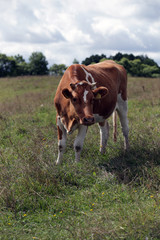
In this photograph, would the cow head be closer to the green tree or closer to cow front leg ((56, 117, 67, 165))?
cow front leg ((56, 117, 67, 165))

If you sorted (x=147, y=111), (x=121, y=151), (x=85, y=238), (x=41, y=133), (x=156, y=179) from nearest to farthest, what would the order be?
1. (x=85, y=238)
2. (x=156, y=179)
3. (x=121, y=151)
4. (x=41, y=133)
5. (x=147, y=111)

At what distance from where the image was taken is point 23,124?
9234mm

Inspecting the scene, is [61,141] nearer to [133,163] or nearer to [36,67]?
[133,163]

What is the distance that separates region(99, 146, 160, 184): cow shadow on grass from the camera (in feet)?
16.0

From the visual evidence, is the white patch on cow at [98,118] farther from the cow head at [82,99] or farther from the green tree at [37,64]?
the green tree at [37,64]

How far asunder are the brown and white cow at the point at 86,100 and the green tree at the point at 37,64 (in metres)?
64.2

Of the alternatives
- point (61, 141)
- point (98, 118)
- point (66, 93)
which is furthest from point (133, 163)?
point (66, 93)

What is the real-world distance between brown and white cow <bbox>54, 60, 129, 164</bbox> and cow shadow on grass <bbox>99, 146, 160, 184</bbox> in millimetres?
509

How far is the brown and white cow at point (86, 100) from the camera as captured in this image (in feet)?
16.2

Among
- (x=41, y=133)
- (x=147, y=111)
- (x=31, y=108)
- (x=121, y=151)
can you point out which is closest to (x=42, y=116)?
(x=31, y=108)

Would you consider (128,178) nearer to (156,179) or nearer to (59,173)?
(156,179)

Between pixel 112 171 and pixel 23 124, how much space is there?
4.81 meters

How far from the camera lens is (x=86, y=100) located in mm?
4906

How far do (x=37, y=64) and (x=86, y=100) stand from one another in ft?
223
